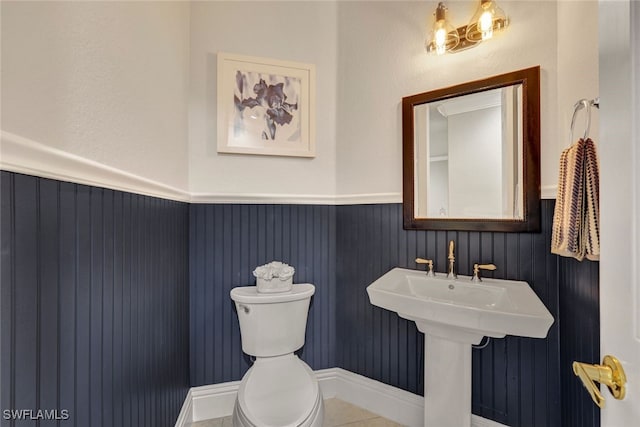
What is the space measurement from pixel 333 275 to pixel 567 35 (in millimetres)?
1629

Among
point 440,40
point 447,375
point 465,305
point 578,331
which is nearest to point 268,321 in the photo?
point 447,375

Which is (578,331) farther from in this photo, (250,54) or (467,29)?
(250,54)

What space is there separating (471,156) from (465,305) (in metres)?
0.79

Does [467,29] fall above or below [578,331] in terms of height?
above

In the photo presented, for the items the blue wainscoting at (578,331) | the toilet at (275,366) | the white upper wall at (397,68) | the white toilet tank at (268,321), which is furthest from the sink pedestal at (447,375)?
the white upper wall at (397,68)

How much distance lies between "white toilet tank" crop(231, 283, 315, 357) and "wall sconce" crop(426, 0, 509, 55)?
151cm

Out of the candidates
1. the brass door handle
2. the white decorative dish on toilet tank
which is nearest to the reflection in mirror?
the white decorative dish on toilet tank

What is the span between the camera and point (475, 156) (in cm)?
154

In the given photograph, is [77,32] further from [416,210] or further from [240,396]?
[416,210]

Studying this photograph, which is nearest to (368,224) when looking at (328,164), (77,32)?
(328,164)

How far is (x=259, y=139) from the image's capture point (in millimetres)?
1875

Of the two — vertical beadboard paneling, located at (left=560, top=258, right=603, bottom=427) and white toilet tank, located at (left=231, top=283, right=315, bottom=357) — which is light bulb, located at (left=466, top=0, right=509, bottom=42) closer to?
vertical beadboard paneling, located at (left=560, top=258, right=603, bottom=427)

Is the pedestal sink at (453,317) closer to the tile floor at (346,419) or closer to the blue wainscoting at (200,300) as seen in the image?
the blue wainscoting at (200,300)

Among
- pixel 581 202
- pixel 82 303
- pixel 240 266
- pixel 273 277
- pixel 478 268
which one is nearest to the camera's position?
pixel 82 303
